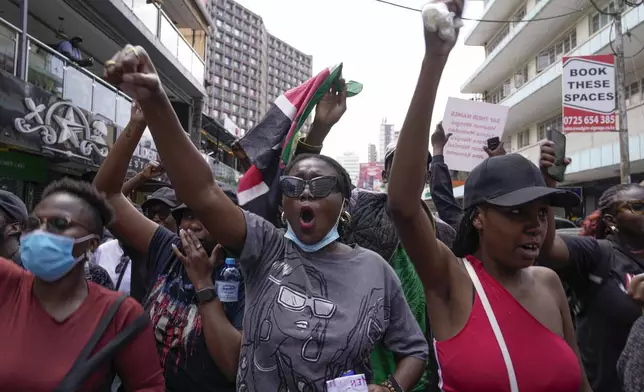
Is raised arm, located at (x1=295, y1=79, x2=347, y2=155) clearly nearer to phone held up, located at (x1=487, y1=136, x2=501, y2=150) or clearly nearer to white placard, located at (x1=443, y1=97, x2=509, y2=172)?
phone held up, located at (x1=487, y1=136, x2=501, y2=150)

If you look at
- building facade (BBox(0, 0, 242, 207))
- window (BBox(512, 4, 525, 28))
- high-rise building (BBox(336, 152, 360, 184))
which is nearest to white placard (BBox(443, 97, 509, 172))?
building facade (BBox(0, 0, 242, 207))

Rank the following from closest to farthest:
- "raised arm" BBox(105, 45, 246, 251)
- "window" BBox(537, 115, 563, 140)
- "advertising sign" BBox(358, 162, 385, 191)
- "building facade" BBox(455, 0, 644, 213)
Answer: "raised arm" BBox(105, 45, 246, 251) → "building facade" BBox(455, 0, 644, 213) → "window" BBox(537, 115, 563, 140) → "advertising sign" BBox(358, 162, 385, 191)

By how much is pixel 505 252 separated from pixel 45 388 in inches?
68.6

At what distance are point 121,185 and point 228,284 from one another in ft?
2.54

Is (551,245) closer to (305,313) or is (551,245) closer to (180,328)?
(305,313)

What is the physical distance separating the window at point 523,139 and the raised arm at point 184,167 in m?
27.0

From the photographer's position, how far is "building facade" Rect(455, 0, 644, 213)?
53.6 feet

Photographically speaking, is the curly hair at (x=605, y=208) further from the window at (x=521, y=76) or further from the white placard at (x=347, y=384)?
the window at (x=521, y=76)

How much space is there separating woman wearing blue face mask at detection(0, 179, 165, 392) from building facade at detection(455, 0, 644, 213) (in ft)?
45.7

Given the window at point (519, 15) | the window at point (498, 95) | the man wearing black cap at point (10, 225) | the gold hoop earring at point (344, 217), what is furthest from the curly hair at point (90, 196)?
the window at point (498, 95)

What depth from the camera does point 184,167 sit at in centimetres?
190

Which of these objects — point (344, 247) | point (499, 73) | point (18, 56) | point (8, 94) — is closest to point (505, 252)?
point (344, 247)

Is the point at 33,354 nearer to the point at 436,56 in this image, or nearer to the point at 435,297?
the point at 435,297

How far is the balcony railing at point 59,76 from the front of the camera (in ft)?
28.8
